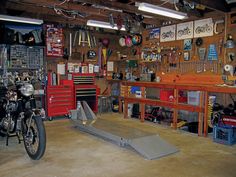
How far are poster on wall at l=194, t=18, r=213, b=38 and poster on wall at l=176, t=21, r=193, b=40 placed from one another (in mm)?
138

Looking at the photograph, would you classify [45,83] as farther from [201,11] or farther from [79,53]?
[201,11]

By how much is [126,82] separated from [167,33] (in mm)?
1745

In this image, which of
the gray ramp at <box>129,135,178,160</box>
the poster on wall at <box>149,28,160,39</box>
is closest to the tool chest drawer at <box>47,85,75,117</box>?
the poster on wall at <box>149,28,160,39</box>

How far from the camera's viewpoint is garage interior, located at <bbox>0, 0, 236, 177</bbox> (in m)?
3.62

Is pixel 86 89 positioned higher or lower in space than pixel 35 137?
higher

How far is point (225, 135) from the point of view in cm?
446

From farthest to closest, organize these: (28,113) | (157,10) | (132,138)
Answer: (157,10) < (132,138) < (28,113)

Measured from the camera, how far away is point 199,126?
5.00m

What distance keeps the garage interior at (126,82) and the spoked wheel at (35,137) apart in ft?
0.39

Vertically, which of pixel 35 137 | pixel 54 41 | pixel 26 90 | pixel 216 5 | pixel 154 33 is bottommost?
pixel 35 137

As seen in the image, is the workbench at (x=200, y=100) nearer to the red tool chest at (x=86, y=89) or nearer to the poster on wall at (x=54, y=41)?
the red tool chest at (x=86, y=89)

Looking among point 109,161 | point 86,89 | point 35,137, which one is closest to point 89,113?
point 86,89

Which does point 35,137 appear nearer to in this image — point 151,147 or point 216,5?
point 151,147

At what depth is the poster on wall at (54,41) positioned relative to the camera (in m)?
6.60
